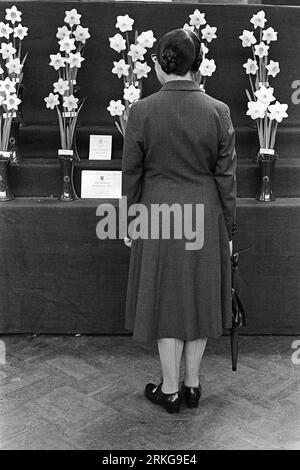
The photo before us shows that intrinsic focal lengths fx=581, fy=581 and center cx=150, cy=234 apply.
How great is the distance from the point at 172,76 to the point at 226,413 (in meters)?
1.35

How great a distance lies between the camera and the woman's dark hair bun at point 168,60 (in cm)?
202

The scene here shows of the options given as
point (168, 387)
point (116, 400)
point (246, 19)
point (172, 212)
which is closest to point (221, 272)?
point (172, 212)

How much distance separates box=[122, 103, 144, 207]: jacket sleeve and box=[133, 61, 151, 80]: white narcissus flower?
0.94 meters

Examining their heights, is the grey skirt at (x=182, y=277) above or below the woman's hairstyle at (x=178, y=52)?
below

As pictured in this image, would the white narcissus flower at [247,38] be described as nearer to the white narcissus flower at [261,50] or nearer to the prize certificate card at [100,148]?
the white narcissus flower at [261,50]

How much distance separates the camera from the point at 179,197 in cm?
211

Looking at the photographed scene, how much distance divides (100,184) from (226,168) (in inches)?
40.6

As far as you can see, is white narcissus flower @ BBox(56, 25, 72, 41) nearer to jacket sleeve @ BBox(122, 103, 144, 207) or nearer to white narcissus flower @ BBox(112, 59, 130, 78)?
white narcissus flower @ BBox(112, 59, 130, 78)

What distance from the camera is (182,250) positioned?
2168 millimetres

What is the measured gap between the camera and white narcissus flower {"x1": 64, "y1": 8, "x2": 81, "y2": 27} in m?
3.00

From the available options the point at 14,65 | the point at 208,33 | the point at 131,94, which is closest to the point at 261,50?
the point at 208,33

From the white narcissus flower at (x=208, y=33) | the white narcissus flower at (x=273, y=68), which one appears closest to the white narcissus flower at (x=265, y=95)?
the white narcissus flower at (x=273, y=68)

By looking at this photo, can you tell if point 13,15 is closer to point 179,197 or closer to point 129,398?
point 179,197

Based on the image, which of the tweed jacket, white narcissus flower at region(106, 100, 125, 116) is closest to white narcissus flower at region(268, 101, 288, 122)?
white narcissus flower at region(106, 100, 125, 116)
